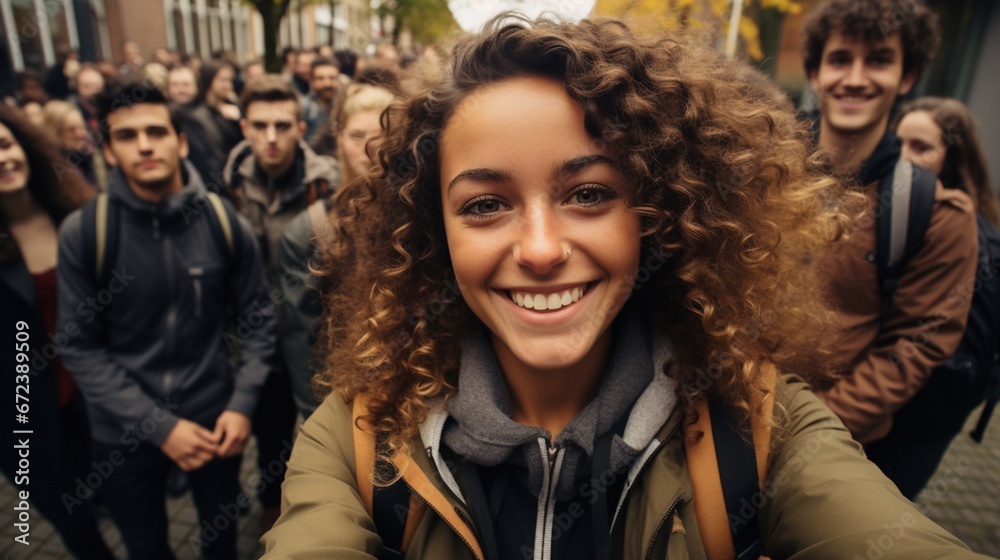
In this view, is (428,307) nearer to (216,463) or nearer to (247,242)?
(247,242)

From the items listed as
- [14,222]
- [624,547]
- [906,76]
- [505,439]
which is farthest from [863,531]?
[14,222]

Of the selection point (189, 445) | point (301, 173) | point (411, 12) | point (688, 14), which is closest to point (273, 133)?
point (301, 173)

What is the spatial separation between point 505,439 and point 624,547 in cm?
36

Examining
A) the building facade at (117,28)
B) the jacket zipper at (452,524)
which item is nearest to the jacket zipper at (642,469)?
the jacket zipper at (452,524)

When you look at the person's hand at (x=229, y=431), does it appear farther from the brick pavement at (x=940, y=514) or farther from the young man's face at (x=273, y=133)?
the young man's face at (x=273, y=133)

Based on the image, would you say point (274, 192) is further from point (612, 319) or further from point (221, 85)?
point (221, 85)

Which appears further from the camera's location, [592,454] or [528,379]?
[528,379]

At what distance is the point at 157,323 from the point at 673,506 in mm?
2379

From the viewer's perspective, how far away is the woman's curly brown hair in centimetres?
137

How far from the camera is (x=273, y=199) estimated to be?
3.60 meters

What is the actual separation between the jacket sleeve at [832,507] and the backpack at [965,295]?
1134 mm

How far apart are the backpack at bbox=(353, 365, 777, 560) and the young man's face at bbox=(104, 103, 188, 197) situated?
197 cm

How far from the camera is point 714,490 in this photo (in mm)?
1349

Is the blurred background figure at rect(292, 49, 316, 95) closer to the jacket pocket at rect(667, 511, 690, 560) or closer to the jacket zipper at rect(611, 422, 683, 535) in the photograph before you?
the jacket zipper at rect(611, 422, 683, 535)
